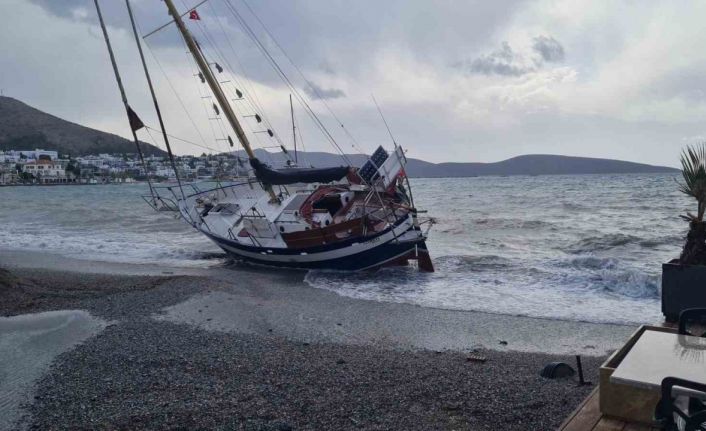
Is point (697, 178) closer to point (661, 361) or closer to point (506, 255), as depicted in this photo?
point (661, 361)

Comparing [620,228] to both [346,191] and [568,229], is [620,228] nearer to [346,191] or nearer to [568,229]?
[568,229]

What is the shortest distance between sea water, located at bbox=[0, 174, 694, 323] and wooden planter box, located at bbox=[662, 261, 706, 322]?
514 cm

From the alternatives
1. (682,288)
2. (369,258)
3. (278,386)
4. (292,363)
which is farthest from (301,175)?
(682,288)

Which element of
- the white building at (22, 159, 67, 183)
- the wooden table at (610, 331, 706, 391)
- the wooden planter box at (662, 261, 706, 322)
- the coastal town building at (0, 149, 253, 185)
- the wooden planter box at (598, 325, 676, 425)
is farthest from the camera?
the white building at (22, 159, 67, 183)

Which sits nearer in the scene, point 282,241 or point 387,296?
point 387,296

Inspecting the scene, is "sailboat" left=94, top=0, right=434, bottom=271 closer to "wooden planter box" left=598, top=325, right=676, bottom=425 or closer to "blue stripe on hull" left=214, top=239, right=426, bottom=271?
"blue stripe on hull" left=214, top=239, right=426, bottom=271

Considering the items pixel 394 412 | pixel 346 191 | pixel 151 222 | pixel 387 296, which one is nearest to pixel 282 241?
pixel 346 191

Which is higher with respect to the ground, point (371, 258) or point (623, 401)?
point (623, 401)

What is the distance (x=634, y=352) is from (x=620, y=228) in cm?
2879

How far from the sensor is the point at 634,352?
367 centimetres

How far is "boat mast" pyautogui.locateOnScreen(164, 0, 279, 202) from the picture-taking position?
19.6 metres

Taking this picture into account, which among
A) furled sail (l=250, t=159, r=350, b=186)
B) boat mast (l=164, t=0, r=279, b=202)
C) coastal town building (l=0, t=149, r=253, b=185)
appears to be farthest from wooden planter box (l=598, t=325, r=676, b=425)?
coastal town building (l=0, t=149, r=253, b=185)

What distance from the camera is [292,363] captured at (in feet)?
25.9

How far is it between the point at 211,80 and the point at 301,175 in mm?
5200
